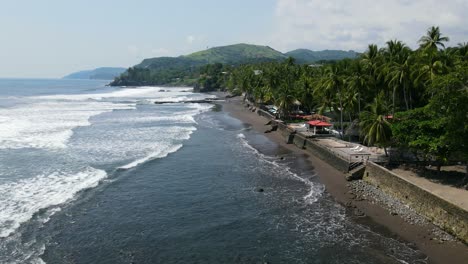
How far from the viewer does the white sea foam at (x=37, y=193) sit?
27531mm

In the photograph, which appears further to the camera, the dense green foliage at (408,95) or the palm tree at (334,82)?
the palm tree at (334,82)

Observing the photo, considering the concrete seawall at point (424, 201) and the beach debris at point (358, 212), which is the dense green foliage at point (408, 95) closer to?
the concrete seawall at point (424, 201)

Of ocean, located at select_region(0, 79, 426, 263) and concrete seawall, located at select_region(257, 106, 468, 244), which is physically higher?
concrete seawall, located at select_region(257, 106, 468, 244)

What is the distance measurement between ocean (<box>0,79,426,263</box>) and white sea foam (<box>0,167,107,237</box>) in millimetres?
78

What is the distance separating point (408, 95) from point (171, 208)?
1291 inches

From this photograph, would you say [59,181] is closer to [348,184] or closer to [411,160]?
[348,184]

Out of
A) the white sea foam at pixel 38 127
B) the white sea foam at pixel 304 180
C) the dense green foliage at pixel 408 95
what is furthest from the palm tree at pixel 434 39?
the white sea foam at pixel 38 127

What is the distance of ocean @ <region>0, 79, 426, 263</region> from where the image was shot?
76.0ft

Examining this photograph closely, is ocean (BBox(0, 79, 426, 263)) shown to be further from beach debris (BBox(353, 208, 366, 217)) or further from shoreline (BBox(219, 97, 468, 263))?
beach debris (BBox(353, 208, 366, 217))

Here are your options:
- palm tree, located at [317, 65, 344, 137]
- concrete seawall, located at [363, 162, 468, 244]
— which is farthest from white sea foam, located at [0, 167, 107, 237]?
palm tree, located at [317, 65, 344, 137]

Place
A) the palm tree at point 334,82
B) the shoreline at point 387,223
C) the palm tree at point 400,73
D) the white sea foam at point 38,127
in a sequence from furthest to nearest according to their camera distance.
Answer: the white sea foam at point 38,127 → the palm tree at point 334,82 → the palm tree at point 400,73 → the shoreline at point 387,223

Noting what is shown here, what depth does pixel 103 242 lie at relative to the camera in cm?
2436

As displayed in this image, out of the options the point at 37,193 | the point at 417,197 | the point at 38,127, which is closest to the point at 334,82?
the point at 417,197

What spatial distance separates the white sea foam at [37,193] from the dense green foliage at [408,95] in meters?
25.4
